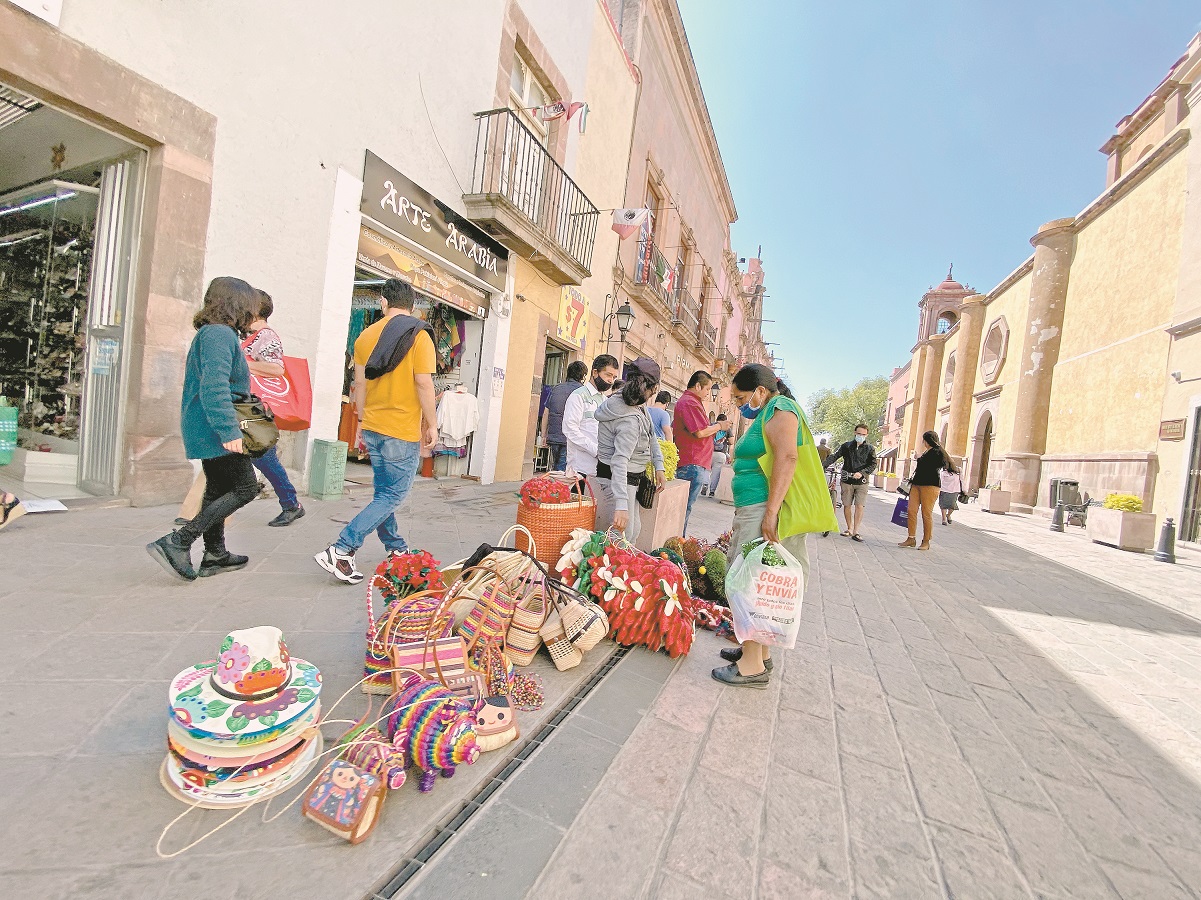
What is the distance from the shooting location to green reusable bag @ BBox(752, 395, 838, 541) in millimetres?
2756

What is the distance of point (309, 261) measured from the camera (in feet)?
18.2

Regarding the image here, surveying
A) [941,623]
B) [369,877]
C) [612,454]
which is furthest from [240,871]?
[941,623]

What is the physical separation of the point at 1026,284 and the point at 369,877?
25.8 meters

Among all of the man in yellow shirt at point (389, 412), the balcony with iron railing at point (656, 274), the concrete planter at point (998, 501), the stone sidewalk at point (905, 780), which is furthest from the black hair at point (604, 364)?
the concrete planter at point (998, 501)

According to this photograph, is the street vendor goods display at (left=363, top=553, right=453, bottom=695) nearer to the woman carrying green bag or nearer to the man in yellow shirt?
the man in yellow shirt

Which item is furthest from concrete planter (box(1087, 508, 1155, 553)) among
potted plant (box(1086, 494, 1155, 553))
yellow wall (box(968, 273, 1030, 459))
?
yellow wall (box(968, 273, 1030, 459))

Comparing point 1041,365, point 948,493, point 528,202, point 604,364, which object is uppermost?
point 1041,365

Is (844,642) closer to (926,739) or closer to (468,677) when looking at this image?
(926,739)

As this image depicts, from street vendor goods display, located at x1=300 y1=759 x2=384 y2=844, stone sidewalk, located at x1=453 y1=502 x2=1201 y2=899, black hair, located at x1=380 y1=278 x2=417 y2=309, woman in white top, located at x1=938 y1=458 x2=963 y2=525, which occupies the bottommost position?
stone sidewalk, located at x1=453 y1=502 x2=1201 y2=899

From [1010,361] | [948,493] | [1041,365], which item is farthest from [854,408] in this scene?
[948,493]

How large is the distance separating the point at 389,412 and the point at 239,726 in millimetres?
2104

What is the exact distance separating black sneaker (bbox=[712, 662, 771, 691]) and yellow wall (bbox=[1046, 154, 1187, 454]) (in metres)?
14.1

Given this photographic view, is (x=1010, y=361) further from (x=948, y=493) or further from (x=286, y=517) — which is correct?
(x=286, y=517)

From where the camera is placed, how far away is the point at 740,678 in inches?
111
